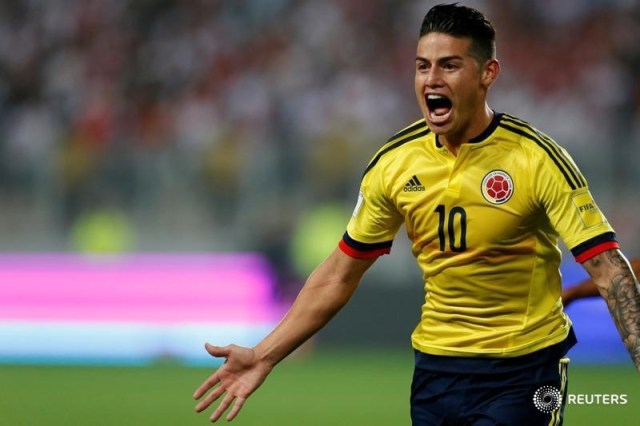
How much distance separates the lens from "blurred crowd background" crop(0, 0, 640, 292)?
495 inches

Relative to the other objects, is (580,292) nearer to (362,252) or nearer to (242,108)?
(362,252)

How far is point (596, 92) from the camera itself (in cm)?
1410

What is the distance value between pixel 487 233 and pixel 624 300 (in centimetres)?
58

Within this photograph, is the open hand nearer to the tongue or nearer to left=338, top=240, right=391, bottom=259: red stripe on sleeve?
left=338, top=240, right=391, bottom=259: red stripe on sleeve

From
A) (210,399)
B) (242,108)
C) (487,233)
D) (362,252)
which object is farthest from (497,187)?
(242,108)

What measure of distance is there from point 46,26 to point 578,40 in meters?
7.19

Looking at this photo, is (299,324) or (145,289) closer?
(299,324)

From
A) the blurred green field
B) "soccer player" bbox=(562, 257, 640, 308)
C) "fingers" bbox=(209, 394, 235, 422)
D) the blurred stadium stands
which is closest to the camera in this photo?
"fingers" bbox=(209, 394, 235, 422)

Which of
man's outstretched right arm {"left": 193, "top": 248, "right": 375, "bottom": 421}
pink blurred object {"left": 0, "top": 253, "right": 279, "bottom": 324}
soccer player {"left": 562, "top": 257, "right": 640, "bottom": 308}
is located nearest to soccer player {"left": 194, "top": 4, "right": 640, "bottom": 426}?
man's outstretched right arm {"left": 193, "top": 248, "right": 375, "bottom": 421}

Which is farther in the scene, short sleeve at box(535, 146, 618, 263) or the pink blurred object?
the pink blurred object

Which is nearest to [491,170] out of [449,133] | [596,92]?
[449,133]

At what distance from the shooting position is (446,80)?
4.48m

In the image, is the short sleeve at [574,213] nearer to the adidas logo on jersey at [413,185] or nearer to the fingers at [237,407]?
the adidas logo on jersey at [413,185]

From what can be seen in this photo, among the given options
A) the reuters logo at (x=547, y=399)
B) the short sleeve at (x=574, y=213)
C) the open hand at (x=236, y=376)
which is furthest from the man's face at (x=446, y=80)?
the open hand at (x=236, y=376)
